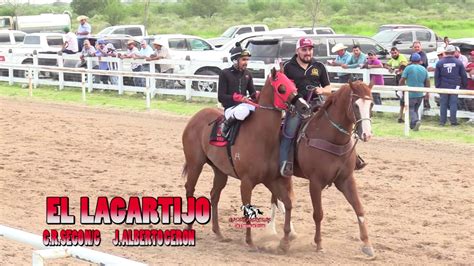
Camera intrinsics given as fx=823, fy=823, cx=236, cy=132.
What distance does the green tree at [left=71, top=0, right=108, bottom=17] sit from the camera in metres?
73.2

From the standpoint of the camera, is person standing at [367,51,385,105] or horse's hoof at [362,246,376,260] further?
person standing at [367,51,385,105]

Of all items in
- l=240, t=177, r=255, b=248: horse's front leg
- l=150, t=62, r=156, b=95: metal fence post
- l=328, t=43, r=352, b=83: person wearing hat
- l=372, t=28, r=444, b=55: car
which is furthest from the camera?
l=372, t=28, r=444, b=55: car

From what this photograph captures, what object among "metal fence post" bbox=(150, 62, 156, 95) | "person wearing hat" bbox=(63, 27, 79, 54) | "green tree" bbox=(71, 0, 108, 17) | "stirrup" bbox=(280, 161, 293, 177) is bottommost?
"metal fence post" bbox=(150, 62, 156, 95)

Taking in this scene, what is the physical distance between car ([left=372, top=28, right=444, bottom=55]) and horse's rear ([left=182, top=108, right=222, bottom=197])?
21.7 metres

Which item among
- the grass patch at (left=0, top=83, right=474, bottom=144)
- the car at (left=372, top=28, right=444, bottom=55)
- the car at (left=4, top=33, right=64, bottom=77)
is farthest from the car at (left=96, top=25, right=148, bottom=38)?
the car at (left=372, top=28, right=444, bottom=55)

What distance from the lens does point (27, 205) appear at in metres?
11.5

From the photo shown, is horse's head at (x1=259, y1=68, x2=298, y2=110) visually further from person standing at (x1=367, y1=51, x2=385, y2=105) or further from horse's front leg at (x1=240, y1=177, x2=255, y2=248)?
person standing at (x1=367, y1=51, x2=385, y2=105)

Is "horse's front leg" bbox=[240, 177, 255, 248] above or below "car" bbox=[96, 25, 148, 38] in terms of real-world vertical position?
below

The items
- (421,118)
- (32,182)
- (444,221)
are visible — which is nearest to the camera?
(444,221)

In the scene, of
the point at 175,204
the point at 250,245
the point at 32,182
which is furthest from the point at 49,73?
the point at 250,245

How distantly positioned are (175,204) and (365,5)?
69367mm

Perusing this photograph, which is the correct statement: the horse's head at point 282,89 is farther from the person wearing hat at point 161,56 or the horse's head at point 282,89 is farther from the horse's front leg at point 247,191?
the person wearing hat at point 161,56

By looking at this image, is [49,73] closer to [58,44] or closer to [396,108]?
[58,44]

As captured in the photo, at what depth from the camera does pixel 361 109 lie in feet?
28.7
